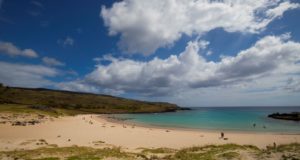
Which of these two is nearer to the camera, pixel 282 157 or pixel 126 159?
pixel 282 157

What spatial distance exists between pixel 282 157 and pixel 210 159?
4913 millimetres

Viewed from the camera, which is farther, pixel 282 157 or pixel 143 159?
pixel 143 159

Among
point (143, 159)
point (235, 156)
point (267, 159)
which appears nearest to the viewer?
point (267, 159)

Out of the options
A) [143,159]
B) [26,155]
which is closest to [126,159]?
[143,159]

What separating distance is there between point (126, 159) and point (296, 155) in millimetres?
12008

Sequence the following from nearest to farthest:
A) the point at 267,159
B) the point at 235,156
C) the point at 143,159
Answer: the point at 267,159 → the point at 235,156 → the point at 143,159

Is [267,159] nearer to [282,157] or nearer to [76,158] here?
[282,157]

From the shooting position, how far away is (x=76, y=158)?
15531mm

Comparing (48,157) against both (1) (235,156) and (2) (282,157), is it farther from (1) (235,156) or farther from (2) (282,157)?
(2) (282,157)

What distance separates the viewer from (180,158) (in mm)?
15719

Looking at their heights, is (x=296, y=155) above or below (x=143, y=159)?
above

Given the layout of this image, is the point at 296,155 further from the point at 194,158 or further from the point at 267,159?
the point at 194,158

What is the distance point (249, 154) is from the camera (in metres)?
15.9

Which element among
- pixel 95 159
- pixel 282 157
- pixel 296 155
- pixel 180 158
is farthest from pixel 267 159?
pixel 95 159
